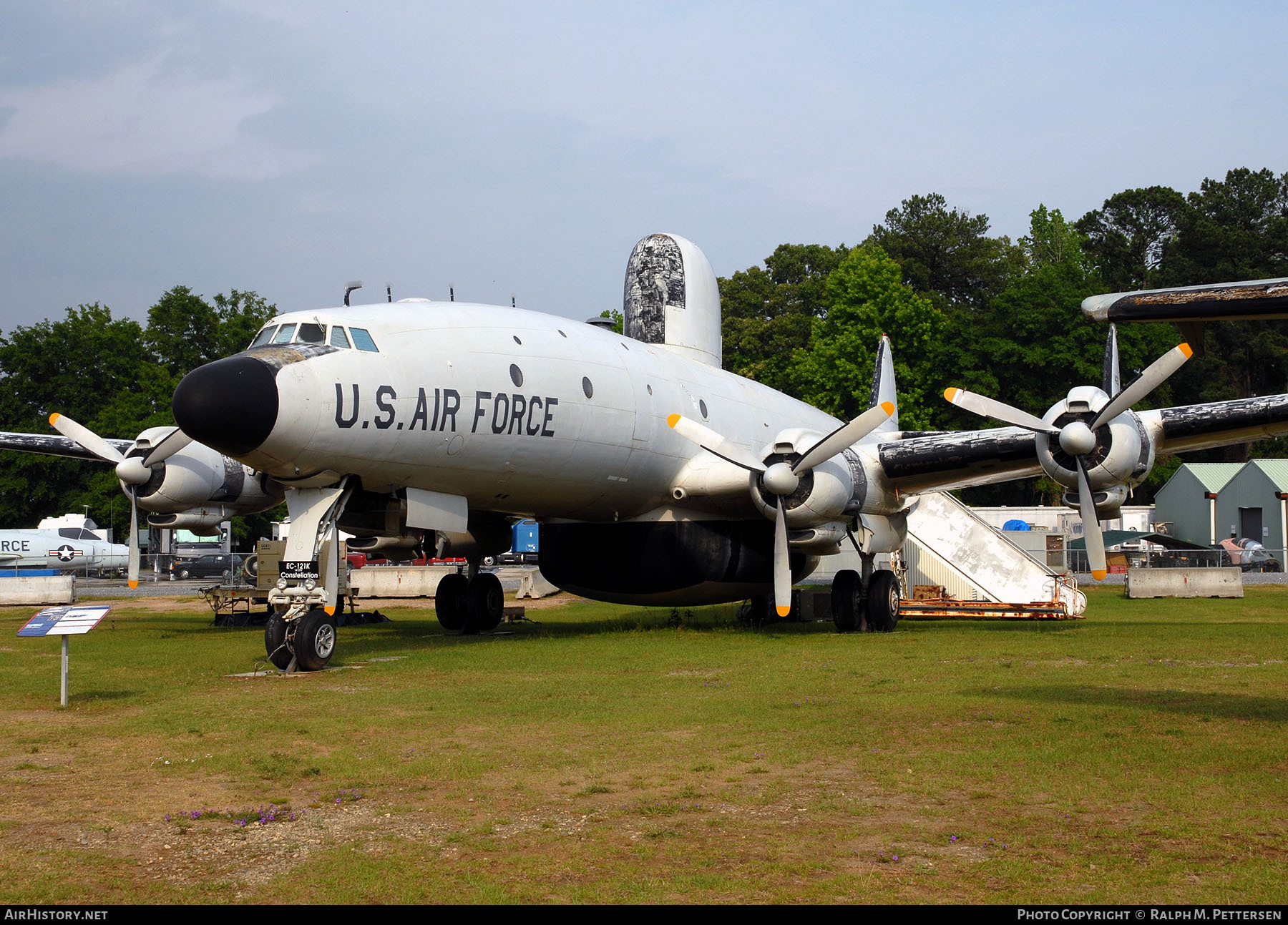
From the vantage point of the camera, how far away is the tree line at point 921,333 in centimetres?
5894

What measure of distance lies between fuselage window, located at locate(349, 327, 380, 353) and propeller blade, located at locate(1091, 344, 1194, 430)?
983 centimetres

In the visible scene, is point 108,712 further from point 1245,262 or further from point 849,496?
point 1245,262

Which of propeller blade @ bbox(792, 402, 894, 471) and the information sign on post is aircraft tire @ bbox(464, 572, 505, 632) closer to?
propeller blade @ bbox(792, 402, 894, 471)

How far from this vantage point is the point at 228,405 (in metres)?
12.4

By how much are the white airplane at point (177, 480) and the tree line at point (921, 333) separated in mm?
37530

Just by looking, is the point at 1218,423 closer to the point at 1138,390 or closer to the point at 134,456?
the point at 1138,390

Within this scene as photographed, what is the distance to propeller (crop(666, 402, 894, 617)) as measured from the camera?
55.8 ft

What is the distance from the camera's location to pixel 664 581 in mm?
18844

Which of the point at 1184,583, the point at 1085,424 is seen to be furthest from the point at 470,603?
the point at 1184,583

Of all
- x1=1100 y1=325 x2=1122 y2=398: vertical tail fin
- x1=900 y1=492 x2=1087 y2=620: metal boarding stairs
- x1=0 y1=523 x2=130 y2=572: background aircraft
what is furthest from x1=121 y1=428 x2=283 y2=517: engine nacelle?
x1=0 y1=523 x2=130 y2=572: background aircraft

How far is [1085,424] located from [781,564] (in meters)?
4.77

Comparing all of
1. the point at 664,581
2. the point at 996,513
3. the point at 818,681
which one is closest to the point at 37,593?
the point at 664,581

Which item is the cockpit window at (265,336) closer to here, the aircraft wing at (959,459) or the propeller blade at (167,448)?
the propeller blade at (167,448)

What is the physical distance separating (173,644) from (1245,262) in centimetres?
7171
